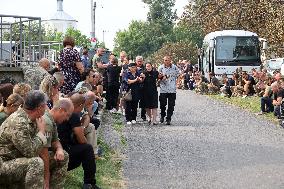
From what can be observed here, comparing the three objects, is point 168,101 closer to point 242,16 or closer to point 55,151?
point 55,151

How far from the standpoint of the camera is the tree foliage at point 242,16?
35719 mm

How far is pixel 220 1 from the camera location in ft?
141

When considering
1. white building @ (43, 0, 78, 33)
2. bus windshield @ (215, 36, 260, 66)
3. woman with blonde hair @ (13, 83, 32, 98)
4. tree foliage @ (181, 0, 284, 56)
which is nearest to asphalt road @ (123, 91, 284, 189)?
woman with blonde hair @ (13, 83, 32, 98)

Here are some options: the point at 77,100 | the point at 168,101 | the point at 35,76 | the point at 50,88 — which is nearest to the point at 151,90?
the point at 168,101

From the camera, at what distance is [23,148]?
8219 mm

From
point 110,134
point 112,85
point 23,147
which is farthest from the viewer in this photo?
point 112,85

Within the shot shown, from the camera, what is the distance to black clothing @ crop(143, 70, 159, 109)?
68.8 feet

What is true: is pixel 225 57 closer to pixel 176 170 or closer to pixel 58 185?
pixel 176 170

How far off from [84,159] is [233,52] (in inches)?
1265

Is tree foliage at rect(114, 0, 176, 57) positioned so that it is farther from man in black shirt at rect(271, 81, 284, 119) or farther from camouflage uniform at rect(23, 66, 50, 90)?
camouflage uniform at rect(23, 66, 50, 90)

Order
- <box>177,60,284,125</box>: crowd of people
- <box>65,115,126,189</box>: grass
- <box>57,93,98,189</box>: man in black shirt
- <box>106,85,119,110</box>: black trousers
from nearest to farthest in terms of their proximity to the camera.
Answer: <box>57,93,98,189</box>: man in black shirt, <box>65,115,126,189</box>: grass, <box>106,85,119,110</box>: black trousers, <box>177,60,284,125</box>: crowd of people

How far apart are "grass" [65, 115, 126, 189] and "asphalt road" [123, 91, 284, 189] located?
172 millimetres

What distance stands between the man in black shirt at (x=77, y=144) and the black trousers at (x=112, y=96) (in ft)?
40.9

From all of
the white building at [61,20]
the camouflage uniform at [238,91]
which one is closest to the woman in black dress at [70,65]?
the camouflage uniform at [238,91]
